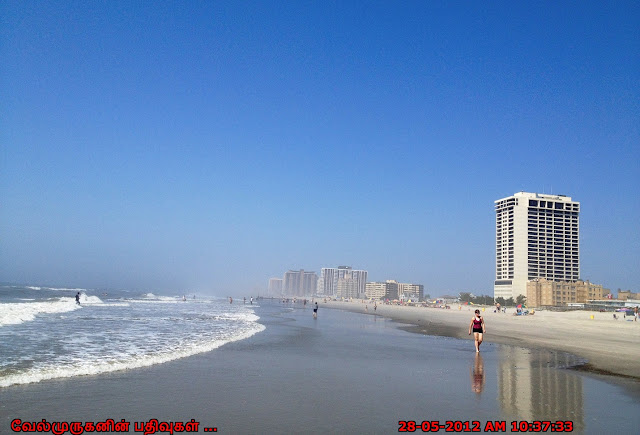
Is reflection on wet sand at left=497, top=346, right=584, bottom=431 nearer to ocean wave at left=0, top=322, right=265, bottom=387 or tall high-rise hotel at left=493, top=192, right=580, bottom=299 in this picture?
ocean wave at left=0, top=322, right=265, bottom=387

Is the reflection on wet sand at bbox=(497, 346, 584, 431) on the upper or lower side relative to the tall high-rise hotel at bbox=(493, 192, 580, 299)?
lower

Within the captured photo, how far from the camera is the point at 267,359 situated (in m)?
14.2

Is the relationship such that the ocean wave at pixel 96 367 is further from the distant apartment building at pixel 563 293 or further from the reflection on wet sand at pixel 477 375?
the distant apartment building at pixel 563 293

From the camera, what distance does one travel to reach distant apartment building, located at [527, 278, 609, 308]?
399 feet

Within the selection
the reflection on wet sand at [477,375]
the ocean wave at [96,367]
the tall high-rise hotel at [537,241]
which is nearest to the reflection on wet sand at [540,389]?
the reflection on wet sand at [477,375]

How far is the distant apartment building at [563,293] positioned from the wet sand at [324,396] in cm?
12523

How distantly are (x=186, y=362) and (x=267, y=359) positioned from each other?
2.66 m

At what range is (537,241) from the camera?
156 m

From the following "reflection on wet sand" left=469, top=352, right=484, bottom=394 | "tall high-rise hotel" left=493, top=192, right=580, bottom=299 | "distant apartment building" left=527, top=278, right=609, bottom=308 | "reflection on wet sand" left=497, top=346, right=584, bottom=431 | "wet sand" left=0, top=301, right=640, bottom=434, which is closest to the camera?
"wet sand" left=0, top=301, right=640, bottom=434

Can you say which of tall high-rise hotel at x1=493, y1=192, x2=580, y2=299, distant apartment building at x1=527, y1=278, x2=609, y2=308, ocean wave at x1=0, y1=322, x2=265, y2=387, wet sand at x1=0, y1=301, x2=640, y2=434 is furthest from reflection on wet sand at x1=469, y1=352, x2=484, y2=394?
tall high-rise hotel at x1=493, y1=192, x2=580, y2=299

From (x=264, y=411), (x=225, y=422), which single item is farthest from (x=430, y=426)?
(x=225, y=422)

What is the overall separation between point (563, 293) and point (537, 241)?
37.4 metres

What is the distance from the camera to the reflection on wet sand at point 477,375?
393 inches

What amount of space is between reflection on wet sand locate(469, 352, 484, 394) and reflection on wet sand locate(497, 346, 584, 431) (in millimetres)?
455
